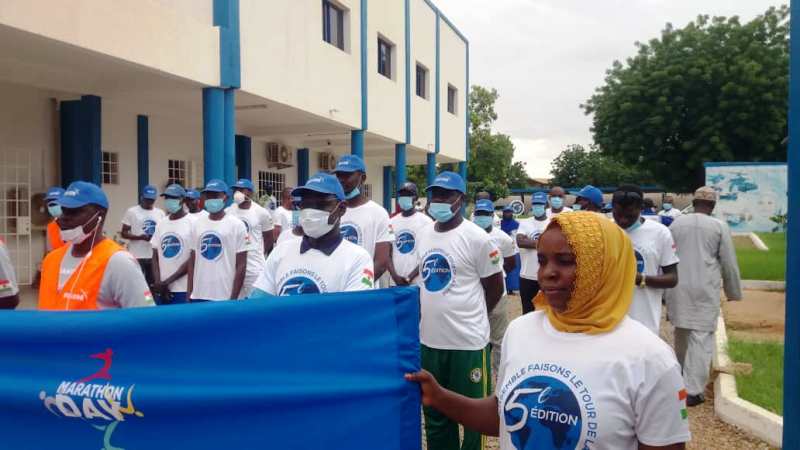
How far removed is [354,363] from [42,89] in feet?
35.9

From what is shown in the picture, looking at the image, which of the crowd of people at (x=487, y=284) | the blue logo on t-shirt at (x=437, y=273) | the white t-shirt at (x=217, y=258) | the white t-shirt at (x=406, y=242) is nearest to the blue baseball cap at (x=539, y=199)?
the crowd of people at (x=487, y=284)

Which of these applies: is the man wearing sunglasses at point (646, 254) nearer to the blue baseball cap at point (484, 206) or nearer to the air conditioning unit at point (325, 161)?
the blue baseball cap at point (484, 206)

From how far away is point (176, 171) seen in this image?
48.1ft

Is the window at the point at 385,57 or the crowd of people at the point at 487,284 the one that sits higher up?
the window at the point at 385,57

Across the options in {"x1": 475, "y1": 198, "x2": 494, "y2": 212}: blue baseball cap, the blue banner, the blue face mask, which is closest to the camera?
the blue banner

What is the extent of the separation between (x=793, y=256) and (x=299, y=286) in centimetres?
233

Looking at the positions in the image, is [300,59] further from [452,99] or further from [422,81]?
[452,99]

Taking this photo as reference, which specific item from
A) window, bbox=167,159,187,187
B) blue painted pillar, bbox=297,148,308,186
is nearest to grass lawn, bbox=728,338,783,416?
window, bbox=167,159,187,187

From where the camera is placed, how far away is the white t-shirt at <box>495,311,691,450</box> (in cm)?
182

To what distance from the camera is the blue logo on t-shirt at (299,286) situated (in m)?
3.28

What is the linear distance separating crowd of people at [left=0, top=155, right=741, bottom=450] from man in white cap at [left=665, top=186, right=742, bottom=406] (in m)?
0.01

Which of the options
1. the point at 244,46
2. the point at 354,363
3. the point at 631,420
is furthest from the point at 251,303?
the point at 244,46

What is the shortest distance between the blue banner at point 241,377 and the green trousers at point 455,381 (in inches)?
58.4

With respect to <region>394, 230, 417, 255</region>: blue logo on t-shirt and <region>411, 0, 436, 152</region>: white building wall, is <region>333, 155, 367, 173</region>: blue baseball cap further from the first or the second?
<region>411, 0, 436, 152</region>: white building wall
